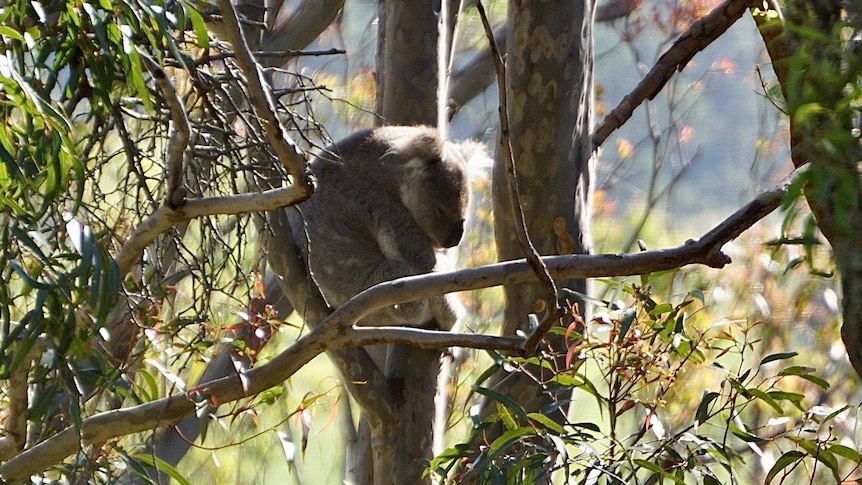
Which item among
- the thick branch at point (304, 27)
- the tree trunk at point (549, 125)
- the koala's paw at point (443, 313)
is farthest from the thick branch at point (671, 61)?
the thick branch at point (304, 27)

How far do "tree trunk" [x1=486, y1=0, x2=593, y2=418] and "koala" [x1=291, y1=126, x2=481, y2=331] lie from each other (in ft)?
3.28

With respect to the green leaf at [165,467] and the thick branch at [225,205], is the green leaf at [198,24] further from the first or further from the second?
the green leaf at [165,467]

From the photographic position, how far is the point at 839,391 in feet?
12.9

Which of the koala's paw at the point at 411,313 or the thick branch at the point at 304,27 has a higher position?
the thick branch at the point at 304,27

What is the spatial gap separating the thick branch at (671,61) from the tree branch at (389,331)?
41.3 inches

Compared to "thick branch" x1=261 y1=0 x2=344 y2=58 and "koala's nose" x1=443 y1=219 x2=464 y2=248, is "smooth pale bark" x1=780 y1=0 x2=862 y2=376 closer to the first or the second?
"koala's nose" x1=443 y1=219 x2=464 y2=248

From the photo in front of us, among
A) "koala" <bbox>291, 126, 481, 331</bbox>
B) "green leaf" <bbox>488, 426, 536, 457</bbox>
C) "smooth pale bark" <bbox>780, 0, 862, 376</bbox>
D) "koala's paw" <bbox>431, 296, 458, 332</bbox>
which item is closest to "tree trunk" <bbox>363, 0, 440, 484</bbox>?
"koala" <bbox>291, 126, 481, 331</bbox>

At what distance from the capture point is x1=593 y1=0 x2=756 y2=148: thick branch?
228cm

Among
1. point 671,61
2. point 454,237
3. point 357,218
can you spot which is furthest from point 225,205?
point 454,237

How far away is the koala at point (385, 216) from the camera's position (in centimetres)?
322

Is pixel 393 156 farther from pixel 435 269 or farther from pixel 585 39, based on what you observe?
pixel 585 39

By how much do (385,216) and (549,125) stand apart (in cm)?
141

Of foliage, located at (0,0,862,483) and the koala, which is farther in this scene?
the koala

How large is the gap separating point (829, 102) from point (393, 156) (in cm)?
266
